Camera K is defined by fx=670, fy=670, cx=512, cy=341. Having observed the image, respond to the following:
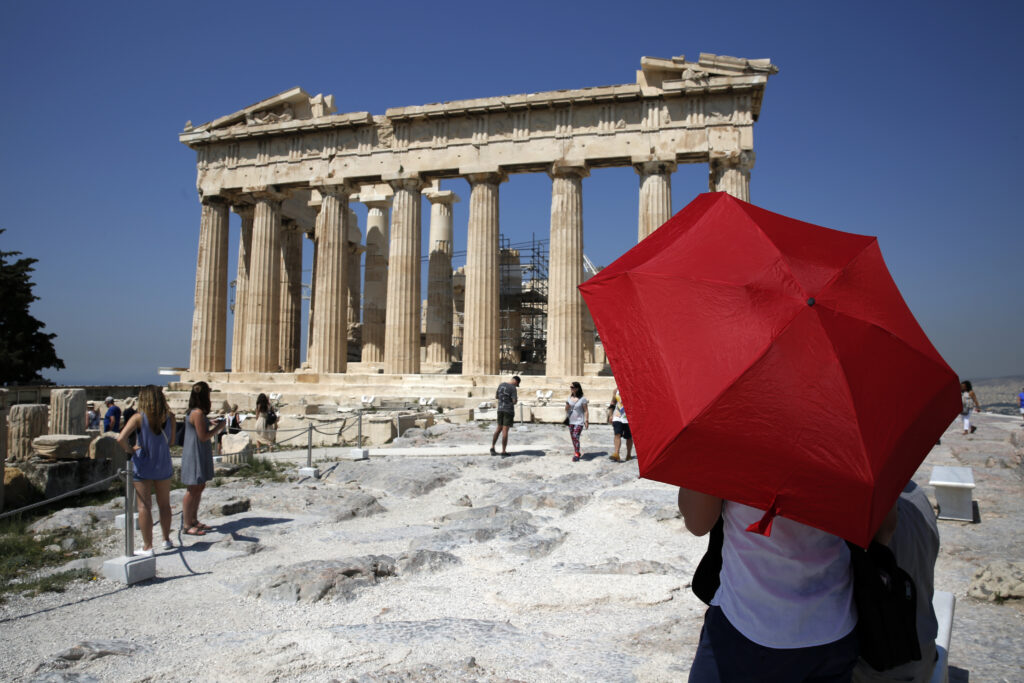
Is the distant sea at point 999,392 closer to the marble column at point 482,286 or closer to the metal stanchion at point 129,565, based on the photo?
the marble column at point 482,286

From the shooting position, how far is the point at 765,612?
2.19 metres

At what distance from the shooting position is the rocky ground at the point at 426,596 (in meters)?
4.31

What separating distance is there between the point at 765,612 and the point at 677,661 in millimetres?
2336

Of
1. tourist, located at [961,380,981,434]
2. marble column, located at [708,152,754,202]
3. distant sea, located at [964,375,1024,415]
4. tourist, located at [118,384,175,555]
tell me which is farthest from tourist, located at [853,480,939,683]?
distant sea, located at [964,375,1024,415]

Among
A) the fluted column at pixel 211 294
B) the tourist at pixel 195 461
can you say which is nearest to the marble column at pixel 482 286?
the fluted column at pixel 211 294

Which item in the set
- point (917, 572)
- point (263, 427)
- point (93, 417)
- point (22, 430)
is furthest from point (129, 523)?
point (93, 417)

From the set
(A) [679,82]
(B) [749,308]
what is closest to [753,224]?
(B) [749,308]

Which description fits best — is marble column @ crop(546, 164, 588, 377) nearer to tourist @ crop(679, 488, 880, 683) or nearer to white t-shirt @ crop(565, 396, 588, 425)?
white t-shirt @ crop(565, 396, 588, 425)

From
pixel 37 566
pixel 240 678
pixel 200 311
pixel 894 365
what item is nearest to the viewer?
pixel 894 365

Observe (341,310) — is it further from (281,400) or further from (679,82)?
(679,82)

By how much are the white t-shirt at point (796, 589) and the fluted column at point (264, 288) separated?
28593 millimetres

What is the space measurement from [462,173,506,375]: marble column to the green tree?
27541 mm

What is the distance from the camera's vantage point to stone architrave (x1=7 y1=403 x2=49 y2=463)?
11.4 metres

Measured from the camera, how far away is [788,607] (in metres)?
2.16
